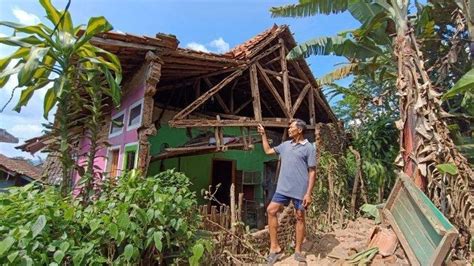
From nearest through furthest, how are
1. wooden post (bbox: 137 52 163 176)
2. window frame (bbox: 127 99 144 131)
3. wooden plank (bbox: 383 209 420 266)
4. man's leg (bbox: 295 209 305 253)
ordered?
wooden plank (bbox: 383 209 420 266) → man's leg (bbox: 295 209 305 253) → wooden post (bbox: 137 52 163 176) → window frame (bbox: 127 99 144 131)

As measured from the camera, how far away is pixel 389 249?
395 centimetres

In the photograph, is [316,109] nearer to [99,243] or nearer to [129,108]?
[129,108]

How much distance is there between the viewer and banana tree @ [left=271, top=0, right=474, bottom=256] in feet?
12.1

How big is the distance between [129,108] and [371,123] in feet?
Result: 17.9

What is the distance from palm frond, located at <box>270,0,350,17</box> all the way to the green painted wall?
11.6 ft

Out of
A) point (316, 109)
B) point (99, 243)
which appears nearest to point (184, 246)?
point (99, 243)

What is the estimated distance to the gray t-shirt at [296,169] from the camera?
428 centimetres

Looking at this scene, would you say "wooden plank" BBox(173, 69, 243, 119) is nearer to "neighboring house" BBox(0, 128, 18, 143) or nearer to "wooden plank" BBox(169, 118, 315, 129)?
"wooden plank" BBox(169, 118, 315, 129)

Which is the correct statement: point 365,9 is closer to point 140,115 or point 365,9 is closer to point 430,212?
point 430,212

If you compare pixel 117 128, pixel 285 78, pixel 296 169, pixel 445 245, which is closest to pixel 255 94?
pixel 285 78

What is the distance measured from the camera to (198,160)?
9406 millimetres

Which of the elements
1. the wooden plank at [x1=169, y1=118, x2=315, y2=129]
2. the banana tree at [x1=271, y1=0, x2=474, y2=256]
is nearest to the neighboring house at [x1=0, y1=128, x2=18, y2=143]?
the wooden plank at [x1=169, y1=118, x2=315, y2=129]

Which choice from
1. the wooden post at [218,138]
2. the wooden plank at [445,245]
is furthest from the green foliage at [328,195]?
the wooden plank at [445,245]

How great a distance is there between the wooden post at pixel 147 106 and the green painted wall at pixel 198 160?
2.11 meters
